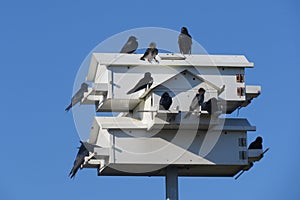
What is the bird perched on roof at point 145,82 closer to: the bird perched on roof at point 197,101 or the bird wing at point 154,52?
the bird wing at point 154,52

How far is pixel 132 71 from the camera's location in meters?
27.5

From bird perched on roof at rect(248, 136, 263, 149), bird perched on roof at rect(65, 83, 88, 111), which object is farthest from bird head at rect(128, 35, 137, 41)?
bird perched on roof at rect(248, 136, 263, 149)

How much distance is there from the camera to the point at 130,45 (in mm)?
28656

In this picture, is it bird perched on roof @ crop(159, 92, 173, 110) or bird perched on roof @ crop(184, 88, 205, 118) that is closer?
bird perched on roof @ crop(159, 92, 173, 110)

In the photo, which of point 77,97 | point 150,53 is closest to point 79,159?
point 77,97

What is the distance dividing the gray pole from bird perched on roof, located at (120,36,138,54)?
2564 millimetres

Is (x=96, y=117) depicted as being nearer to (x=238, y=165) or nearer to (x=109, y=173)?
(x=109, y=173)

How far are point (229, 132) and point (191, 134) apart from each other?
2.79 feet

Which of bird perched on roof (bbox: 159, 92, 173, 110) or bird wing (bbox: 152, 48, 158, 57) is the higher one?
bird wing (bbox: 152, 48, 158, 57)

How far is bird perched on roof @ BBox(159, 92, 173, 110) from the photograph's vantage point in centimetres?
2680

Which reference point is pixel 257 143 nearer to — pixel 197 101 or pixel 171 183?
pixel 171 183

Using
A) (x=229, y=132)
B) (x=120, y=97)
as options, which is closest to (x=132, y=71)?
(x=120, y=97)

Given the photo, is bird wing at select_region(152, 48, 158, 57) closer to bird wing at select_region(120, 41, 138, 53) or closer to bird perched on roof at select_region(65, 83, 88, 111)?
bird wing at select_region(120, 41, 138, 53)

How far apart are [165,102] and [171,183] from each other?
7.84ft
